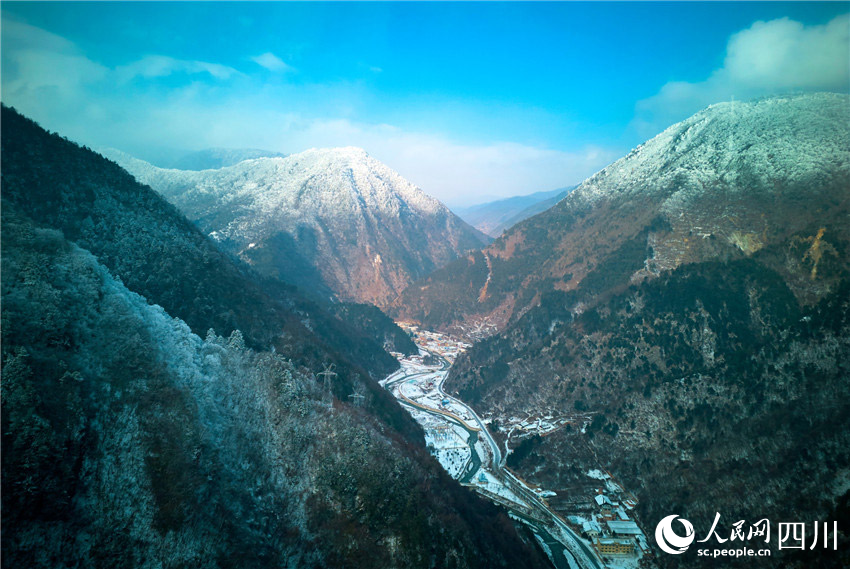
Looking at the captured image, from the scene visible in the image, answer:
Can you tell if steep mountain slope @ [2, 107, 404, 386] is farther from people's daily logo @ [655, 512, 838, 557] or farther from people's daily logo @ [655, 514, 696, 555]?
people's daily logo @ [655, 512, 838, 557]

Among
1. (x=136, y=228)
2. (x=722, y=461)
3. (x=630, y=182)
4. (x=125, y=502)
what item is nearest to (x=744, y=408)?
(x=722, y=461)

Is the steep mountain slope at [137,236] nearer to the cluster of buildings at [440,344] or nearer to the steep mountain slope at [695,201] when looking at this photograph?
the cluster of buildings at [440,344]

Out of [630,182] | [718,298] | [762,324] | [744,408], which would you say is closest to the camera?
[744,408]

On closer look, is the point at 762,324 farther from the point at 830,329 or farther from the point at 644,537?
the point at 644,537

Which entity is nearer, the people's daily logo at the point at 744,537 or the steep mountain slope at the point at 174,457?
the steep mountain slope at the point at 174,457

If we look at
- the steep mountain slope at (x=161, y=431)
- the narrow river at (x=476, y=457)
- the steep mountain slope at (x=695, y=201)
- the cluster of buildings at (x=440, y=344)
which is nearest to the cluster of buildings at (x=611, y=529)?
the narrow river at (x=476, y=457)

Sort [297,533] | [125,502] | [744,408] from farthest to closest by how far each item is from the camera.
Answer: [744,408], [297,533], [125,502]

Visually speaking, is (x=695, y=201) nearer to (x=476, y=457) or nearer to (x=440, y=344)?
(x=476, y=457)
